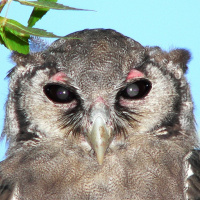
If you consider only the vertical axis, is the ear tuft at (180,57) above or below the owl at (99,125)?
above

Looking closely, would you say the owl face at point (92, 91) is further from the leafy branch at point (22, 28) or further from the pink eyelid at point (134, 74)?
the leafy branch at point (22, 28)

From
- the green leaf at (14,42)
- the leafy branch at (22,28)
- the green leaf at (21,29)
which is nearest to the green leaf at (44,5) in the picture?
the leafy branch at (22,28)

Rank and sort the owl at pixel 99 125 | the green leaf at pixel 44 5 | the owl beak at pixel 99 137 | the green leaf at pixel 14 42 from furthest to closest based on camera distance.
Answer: the owl at pixel 99 125
the owl beak at pixel 99 137
the green leaf at pixel 14 42
the green leaf at pixel 44 5

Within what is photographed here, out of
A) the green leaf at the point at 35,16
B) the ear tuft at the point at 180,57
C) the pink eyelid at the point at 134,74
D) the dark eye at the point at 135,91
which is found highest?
the ear tuft at the point at 180,57

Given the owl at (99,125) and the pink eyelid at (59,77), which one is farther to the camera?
the pink eyelid at (59,77)

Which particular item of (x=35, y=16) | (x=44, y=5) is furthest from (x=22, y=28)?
(x=35, y=16)

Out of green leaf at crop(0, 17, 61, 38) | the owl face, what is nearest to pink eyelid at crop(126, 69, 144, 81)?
the owl face

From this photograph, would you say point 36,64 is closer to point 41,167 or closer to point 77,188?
point 41,167

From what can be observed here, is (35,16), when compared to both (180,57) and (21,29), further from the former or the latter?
(180,57)
